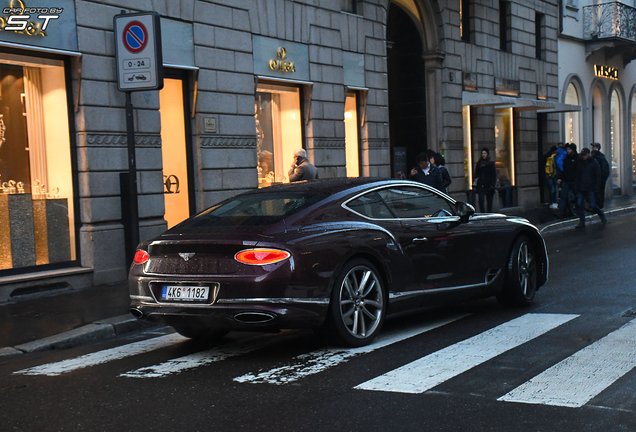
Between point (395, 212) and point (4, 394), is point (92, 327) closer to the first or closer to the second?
point (4, 394)

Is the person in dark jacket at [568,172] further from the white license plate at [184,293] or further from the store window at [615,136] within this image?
the white license plate at [184,293]

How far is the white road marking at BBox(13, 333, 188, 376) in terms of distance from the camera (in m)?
6.30

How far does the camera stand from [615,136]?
33.7 meters

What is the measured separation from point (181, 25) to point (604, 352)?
9.50m

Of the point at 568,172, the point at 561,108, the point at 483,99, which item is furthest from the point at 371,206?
the point at 561,108

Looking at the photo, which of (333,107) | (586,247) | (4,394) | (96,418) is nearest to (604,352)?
(96,418)

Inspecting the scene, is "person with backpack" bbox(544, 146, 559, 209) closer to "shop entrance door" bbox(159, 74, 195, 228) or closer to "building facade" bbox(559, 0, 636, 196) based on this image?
"building facade" bbox(559, 0, 636, 196)

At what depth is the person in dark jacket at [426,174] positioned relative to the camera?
14117 mm

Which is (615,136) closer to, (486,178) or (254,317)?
(486,178)

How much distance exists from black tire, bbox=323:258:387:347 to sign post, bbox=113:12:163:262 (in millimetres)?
4417

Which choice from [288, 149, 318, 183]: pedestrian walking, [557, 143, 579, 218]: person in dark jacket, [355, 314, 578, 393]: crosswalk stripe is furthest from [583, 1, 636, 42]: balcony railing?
[355, 314, 578, 393]: crosswalk stripe

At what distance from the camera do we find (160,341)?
7418 millimetres

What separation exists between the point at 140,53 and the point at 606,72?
25535 millimetres

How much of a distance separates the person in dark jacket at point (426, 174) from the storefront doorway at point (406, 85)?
721 centimetres
